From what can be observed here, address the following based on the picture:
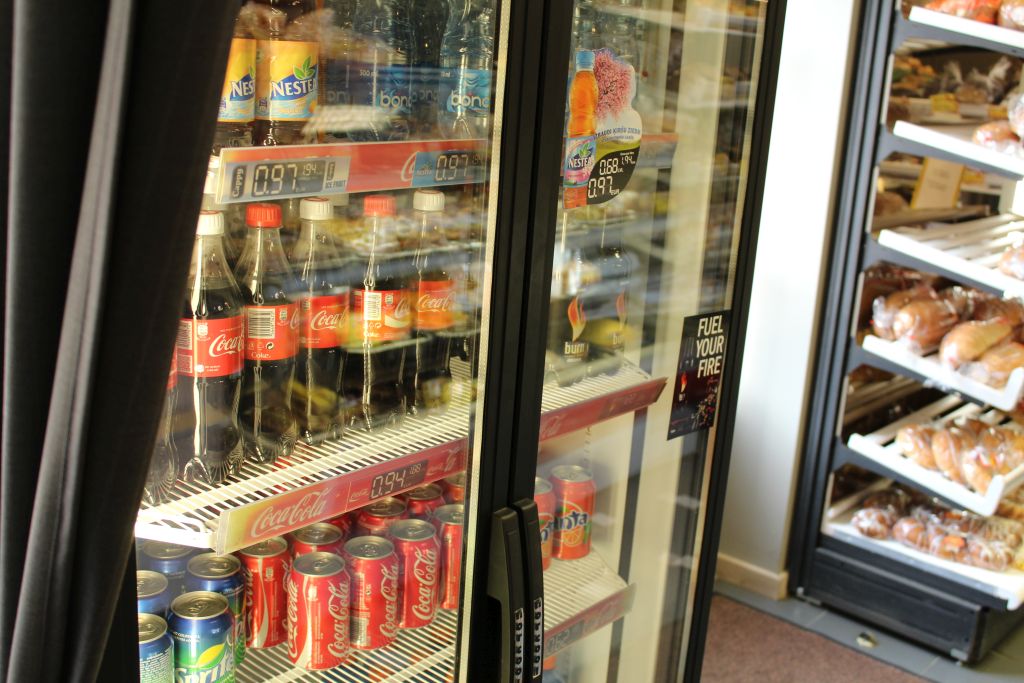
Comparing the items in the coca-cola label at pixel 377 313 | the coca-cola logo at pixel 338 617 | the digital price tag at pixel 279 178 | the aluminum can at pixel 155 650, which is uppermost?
the digital price tag at pixel 279 178

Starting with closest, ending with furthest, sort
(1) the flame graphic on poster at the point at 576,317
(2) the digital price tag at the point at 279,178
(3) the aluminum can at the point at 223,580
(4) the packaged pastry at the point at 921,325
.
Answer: (2) the digital price tag at the point at 279,178 < (3) the aluminum can at the point at 223,580 < (1) the flame graphic on poster at the point at 576,317 < (4) the packaged pastry at the point at 921,325

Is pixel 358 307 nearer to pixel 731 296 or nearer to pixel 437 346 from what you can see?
pixel 437 346

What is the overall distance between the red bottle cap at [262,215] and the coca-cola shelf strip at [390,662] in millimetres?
644

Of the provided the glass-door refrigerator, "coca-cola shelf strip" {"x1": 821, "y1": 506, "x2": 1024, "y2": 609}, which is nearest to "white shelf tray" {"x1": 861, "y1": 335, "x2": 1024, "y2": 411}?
"coca-cola shelf strip" {"x1": 821, "y1": 506, "x2": 1024, "y2": 609}

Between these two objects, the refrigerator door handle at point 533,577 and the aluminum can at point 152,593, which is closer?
the aluminum can at point 152,593

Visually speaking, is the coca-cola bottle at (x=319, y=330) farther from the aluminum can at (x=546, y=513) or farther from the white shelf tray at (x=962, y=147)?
the white shelf tray at (x=962, y=147)

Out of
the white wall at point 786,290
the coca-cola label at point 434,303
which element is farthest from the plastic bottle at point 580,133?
the white wall at point 786,290

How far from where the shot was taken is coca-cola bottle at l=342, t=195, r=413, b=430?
1.41 metres

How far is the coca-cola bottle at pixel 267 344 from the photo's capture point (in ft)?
4.09

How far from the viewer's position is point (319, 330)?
1.34 m

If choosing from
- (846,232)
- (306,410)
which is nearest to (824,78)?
(846,232)

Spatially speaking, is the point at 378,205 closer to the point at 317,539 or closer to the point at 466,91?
the point at 466,91

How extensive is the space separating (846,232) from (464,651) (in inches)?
82.5

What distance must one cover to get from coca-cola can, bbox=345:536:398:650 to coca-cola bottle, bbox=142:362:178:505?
0.32 m
